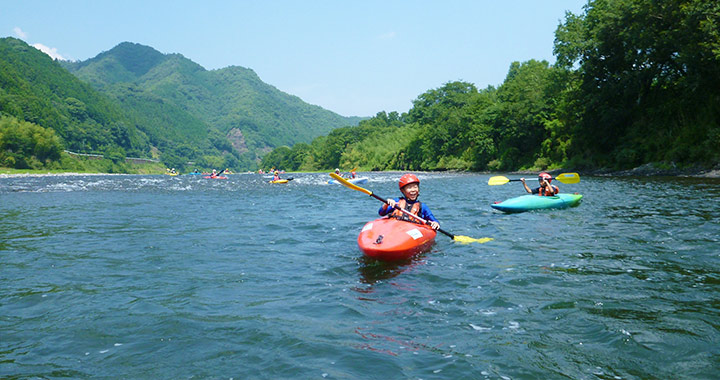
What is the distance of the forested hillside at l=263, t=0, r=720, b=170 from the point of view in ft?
96.8

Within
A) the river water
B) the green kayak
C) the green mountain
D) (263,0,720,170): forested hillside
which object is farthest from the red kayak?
the green mountain

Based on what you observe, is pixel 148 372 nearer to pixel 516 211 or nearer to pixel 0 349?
pixel 0 349

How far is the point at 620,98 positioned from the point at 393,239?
37651 mm

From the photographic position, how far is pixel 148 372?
3898 millimetres

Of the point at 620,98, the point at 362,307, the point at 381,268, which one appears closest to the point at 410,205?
the point at 381,268

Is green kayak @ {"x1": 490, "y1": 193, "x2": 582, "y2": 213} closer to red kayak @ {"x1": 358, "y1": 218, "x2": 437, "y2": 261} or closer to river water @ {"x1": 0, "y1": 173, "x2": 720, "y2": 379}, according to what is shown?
river water @ {"x1": 0, "y1": 173, "x2": 720, "y2": 379}

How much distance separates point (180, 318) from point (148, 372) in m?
1.39

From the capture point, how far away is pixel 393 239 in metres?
8.17

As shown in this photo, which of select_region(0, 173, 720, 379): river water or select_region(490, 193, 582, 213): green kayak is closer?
select_region(0, 173, 720, 379): river water

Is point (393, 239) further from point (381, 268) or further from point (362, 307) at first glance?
point (362, 307)

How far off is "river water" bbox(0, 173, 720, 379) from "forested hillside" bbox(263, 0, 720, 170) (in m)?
23.8

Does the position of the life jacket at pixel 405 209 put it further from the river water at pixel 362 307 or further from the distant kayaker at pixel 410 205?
the river water at pixel 362 307

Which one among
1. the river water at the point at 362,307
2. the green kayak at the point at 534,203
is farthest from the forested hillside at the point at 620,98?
the river water at the point at 362,307

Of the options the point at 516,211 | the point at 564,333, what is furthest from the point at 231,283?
the point at 516,211
